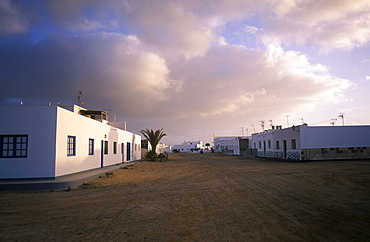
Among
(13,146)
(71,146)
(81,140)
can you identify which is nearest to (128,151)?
(81,140)

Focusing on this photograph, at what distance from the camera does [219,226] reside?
5.78m

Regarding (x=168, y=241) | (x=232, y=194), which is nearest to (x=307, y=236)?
(x=168, y=241)

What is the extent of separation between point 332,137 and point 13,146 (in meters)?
29.2

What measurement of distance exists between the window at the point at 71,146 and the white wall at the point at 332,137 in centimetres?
2341

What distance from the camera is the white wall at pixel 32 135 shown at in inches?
485

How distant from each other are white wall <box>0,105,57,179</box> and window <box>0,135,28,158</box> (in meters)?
0.21

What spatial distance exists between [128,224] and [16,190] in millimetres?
7632

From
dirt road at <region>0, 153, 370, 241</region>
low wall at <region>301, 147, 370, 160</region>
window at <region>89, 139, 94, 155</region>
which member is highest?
window at <region>89, 139, 94, 155</region>

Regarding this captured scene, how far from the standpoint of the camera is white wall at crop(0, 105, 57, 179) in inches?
485

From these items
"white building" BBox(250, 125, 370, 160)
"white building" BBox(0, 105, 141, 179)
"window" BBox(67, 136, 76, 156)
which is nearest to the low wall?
"white building" BBox(250, 125, 370, 160)

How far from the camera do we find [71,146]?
14414 mm

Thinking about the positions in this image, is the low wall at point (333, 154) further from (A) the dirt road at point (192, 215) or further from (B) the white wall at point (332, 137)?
(A) the dirt road at point (192, 215)

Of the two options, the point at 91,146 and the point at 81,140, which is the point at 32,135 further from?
the point at 91,146

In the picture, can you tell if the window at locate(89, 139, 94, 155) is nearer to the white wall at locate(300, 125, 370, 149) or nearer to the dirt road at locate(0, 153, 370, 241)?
the dirt road at locate(0, 153, 370, 241)
